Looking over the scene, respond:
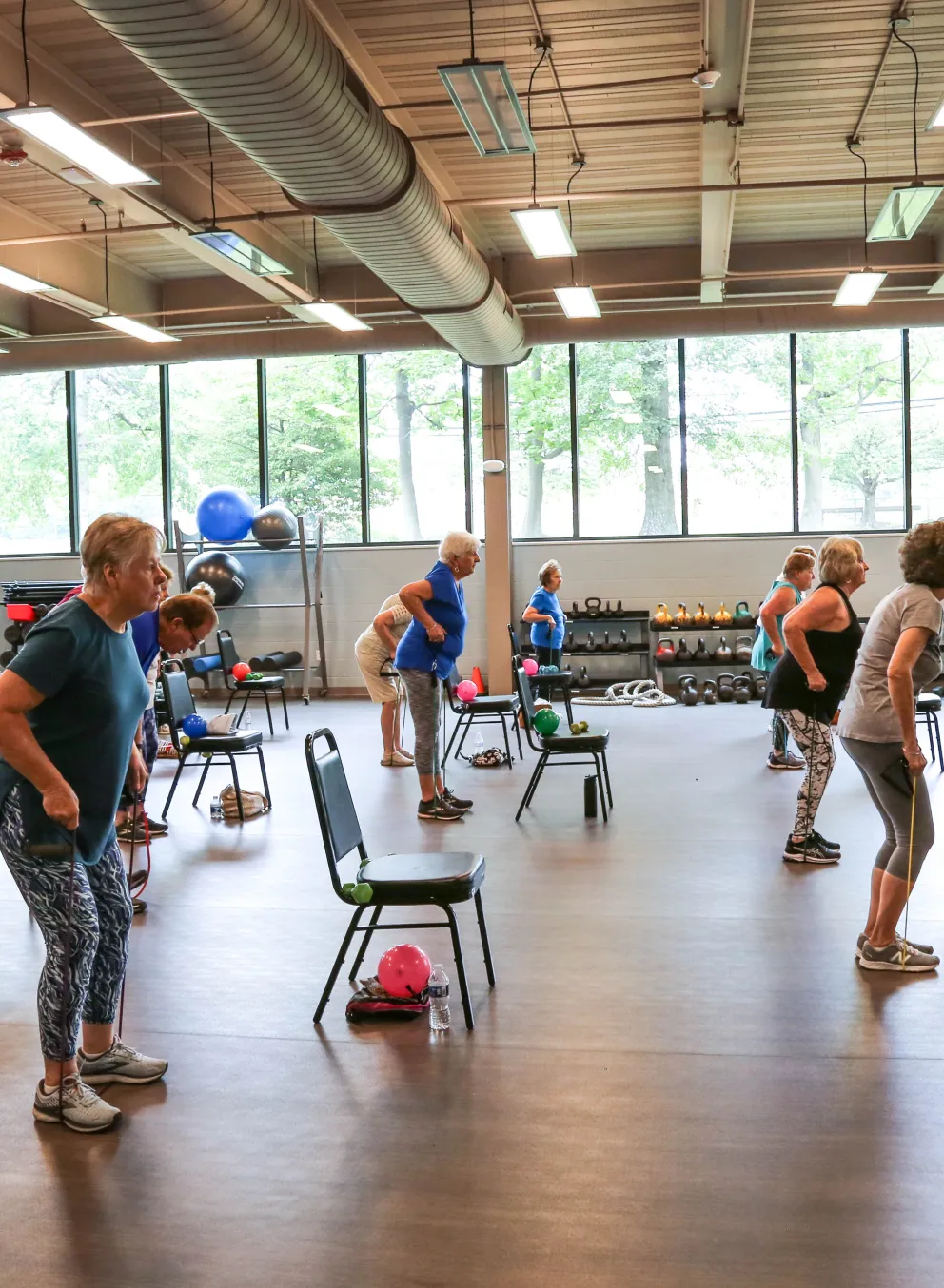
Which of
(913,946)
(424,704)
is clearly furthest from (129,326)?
(913,946)

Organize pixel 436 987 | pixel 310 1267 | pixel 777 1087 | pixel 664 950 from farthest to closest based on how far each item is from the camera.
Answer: pixel 664 950, pixel 436 987, pixel 777 1087, pixel 310 1267

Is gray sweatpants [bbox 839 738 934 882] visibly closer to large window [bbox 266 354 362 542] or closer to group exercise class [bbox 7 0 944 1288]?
group exercise class [bbox 7 0 944 1288]

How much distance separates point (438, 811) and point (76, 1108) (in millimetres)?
3344

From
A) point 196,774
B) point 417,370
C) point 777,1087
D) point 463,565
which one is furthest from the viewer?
point 417,370

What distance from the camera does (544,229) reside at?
680cm

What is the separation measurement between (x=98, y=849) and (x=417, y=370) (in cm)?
1056

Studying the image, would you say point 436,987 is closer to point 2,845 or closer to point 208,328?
point 2,845

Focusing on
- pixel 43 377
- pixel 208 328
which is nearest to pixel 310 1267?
pixel 208 328

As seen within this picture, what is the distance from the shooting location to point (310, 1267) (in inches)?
82.4

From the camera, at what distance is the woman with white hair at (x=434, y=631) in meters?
5.65

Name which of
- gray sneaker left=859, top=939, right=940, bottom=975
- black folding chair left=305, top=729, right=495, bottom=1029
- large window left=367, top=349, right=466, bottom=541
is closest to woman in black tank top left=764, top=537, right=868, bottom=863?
gray sneaker left=859, top=939, right=940, bottom=975

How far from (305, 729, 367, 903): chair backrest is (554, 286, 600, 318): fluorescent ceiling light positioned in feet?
18.7

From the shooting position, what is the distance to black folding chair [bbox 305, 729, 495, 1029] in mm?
3195

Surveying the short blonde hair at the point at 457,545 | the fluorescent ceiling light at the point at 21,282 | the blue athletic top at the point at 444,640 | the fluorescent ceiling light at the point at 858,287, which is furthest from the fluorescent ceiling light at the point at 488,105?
the fluorescent ceiling light at the point at 21,282
